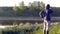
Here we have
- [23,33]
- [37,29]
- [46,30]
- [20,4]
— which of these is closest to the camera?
[46,30]

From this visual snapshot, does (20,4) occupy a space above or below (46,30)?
below

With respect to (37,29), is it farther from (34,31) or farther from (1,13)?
(1,13)

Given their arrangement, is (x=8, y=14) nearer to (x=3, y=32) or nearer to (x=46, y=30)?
(x=3, y=32)

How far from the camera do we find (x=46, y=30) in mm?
13734

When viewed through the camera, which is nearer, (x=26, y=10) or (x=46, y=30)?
(x=46, y=30)

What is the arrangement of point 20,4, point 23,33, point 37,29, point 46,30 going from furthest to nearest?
1. point 20,4
2. point 37,29
3. point 23,33
4. point 46,30

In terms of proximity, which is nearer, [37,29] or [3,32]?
[3,32]

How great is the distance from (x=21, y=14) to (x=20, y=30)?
74.4ft

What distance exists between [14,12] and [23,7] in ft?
4.18

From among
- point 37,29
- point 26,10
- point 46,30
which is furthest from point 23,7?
point 46,30

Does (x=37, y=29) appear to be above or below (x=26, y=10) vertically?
above

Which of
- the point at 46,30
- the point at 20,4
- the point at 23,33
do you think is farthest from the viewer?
the point at 20,4

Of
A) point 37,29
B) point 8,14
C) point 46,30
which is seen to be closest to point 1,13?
point 8,14

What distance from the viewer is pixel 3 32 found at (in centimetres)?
1608
